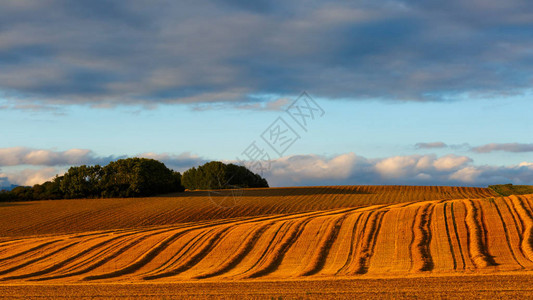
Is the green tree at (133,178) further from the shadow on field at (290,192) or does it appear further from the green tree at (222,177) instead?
the green tree at (222,177)

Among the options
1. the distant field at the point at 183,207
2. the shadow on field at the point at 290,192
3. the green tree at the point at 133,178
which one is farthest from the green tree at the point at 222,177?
the distant field at the point at 183,207

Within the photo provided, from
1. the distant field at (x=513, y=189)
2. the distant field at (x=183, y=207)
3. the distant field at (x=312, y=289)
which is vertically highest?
the distant field at (x=513, y=189)

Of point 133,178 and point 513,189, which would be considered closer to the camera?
point 513,189

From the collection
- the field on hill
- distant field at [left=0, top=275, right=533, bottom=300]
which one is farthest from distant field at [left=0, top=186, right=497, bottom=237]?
distant field at [left=0, top=275, right=533, bottom=300]

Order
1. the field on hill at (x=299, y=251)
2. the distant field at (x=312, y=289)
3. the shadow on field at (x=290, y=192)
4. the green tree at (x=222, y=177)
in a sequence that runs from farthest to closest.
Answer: the green tree at (x=222, y=177), the shadow on field at (x=290, y=192), the field on hill at (x=299, y=251), the distant field at (x=312, y=289)

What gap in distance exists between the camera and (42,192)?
3095 inches

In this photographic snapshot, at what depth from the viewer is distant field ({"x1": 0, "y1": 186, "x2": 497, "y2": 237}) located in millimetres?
50156

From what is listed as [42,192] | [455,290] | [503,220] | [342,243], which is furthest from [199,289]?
[42,192]

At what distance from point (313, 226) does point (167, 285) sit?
55.9ft

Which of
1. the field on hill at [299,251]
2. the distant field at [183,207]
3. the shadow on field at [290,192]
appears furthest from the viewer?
the shadow on field at [290,192]

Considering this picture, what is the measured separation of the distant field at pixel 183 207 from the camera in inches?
1975

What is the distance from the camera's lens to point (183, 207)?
60.5 m

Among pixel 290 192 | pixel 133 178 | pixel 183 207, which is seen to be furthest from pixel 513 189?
pixel 133 178

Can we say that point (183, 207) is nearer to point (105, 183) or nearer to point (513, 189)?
point (105, 183)
